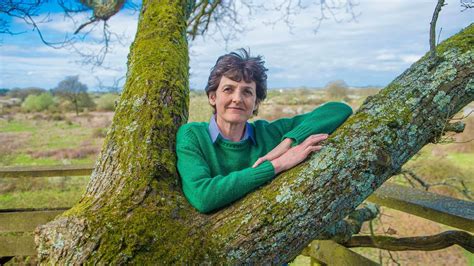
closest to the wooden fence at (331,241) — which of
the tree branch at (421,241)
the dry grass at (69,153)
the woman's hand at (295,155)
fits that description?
the tree branch at (421,241)

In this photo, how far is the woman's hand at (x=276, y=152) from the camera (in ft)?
5.44

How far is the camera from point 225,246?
59.2 inches

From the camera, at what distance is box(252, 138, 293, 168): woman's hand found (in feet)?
5.44

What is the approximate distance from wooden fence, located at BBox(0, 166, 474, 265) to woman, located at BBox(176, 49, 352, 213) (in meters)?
0.70

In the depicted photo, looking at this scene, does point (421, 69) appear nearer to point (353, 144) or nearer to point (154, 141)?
point (353, 144)

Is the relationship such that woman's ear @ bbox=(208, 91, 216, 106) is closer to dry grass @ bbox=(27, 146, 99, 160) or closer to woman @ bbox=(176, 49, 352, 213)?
woman @ bbox=(176, 49, 352, 213)

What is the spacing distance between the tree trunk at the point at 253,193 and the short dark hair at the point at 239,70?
328 millimetres

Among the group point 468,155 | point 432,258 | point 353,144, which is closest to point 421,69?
point 353,144

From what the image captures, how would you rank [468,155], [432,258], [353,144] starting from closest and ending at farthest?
[353,144] → [432,258] → [468,155]

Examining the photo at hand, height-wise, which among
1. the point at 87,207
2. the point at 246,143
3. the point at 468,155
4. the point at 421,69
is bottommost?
the point at 468,155

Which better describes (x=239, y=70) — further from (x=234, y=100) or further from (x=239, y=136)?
(x=239, y=136)

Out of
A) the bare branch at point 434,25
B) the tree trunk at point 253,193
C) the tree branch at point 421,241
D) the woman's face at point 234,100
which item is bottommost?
the tree branch at point 421,241

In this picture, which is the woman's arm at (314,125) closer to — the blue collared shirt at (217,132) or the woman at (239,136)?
the woman at (239,136)

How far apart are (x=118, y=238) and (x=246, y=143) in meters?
0.71
